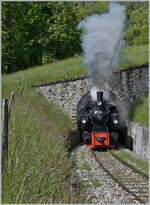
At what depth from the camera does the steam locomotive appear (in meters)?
21.1

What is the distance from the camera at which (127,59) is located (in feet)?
116

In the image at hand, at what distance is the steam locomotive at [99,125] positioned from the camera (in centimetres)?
2114

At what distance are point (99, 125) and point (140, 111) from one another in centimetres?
888

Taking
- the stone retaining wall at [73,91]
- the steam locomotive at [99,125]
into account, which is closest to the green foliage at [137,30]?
the stone retaining wall at [73,91]

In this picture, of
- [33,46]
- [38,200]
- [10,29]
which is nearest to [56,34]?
[33,46]

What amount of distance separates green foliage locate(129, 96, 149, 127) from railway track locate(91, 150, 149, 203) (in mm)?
8929

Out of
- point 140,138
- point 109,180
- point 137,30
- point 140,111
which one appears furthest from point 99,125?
point 137,30

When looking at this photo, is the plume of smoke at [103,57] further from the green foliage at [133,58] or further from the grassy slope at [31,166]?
the grassy slope at [31,166]

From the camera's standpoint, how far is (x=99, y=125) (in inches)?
846

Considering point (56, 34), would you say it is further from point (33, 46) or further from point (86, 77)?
point (86, 77)

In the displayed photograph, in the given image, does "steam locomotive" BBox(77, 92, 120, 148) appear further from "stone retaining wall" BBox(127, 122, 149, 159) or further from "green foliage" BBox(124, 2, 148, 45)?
"green foliage" BBox(124, 2, 148, 45)

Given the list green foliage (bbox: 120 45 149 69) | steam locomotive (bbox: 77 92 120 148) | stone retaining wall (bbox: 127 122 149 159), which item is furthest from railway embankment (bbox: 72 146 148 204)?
green foliage (bbox: 120 45 149 69)

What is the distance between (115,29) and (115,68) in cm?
788

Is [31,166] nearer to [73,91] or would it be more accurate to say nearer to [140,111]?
[73,91]
